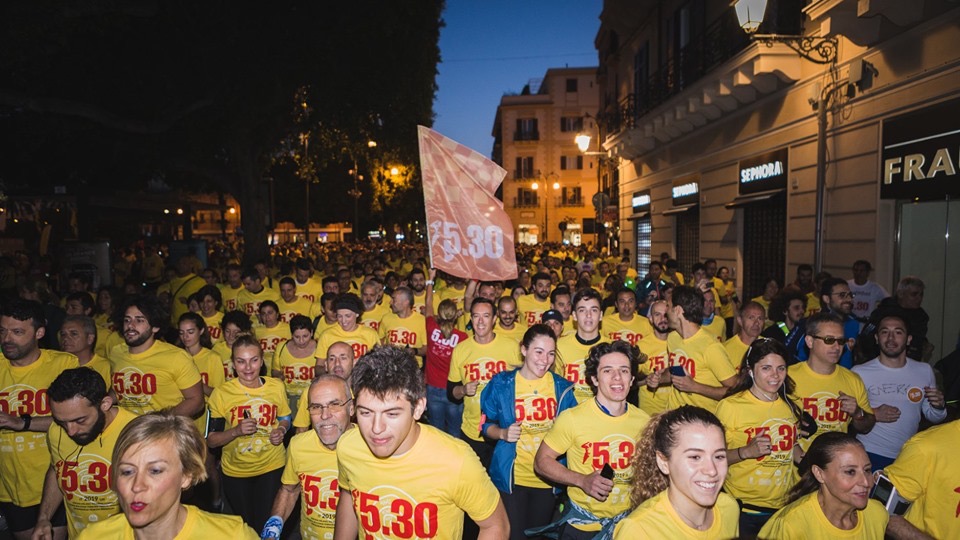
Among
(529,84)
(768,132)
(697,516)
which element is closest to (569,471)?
(697,516)

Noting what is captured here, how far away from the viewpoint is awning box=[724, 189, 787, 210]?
42.1ft

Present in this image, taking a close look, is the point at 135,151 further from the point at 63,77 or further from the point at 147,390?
the point at 147,390

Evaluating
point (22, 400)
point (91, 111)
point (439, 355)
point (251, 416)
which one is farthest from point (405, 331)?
point (91, 111)

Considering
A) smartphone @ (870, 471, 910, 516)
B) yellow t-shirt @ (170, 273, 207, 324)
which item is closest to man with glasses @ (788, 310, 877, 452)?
smartphone @ (870, 471, 910, 516)

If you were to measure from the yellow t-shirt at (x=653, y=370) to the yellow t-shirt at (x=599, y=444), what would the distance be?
6.87ft

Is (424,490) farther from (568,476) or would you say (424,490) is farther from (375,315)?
(375,315)

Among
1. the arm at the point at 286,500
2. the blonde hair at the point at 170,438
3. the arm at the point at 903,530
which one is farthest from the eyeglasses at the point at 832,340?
the blonde hair at the point at 170,438

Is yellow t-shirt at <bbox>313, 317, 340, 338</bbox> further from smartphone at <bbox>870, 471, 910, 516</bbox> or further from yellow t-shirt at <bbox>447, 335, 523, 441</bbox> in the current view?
smartphone at <bbox>870, 471, 910, 516</bbox>

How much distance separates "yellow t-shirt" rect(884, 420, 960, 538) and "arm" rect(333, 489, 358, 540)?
3054 millimetres

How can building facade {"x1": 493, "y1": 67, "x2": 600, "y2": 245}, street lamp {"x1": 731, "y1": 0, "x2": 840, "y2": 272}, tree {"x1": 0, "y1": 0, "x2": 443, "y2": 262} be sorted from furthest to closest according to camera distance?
building facade {"x1": 493, "y1": 67, "x2": 600, "y2": 245}, tree {"x1": 0, "y1": 0, "x2": 443, "y2": 262}, street lamp {"x1": 731, "y1": 0, "x2": 840, "y2": 272}

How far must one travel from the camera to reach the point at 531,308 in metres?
9.59

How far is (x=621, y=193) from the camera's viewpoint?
27.0 metres

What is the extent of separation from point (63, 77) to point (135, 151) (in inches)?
130

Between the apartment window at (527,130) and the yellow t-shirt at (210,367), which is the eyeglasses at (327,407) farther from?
the apartment window at (527,130)
